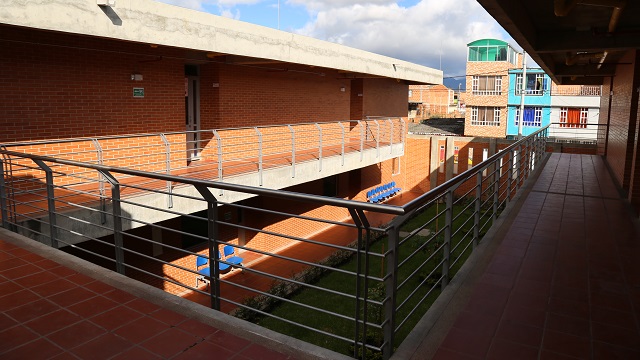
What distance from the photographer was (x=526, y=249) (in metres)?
5.31

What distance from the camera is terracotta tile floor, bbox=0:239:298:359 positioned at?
2.93 meters

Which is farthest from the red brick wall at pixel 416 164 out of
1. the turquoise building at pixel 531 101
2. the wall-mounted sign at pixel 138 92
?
the turquoise building at pixel 531 101

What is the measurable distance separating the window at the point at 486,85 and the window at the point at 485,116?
1.29 meters

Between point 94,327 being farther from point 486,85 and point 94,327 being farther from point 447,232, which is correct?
point 486,85

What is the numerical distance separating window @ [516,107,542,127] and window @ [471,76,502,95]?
97.0 inches

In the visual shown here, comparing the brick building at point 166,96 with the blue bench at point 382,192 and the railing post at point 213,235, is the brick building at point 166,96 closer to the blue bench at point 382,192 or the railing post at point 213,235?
the railing post at point 213,235

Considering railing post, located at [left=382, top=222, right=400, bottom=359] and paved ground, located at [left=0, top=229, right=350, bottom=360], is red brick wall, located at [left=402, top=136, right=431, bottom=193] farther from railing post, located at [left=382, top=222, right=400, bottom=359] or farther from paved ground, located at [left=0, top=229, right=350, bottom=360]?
railing post, located at [left=382, top=222, right=400, bottom=359]

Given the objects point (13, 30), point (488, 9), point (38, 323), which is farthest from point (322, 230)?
point (38, 323)

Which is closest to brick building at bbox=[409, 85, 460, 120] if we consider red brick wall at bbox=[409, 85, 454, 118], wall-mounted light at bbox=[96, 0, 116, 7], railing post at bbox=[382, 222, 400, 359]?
red brick wall at bbox=[409, 85, 454, 118]

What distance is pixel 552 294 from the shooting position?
4.02m

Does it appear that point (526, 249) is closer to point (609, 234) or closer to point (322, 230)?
point (609, 234)

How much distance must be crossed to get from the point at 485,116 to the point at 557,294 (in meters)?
39.0

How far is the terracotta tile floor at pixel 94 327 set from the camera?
2.93 m

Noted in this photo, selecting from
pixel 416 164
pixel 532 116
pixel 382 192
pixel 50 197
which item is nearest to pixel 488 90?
pixel 532 116
